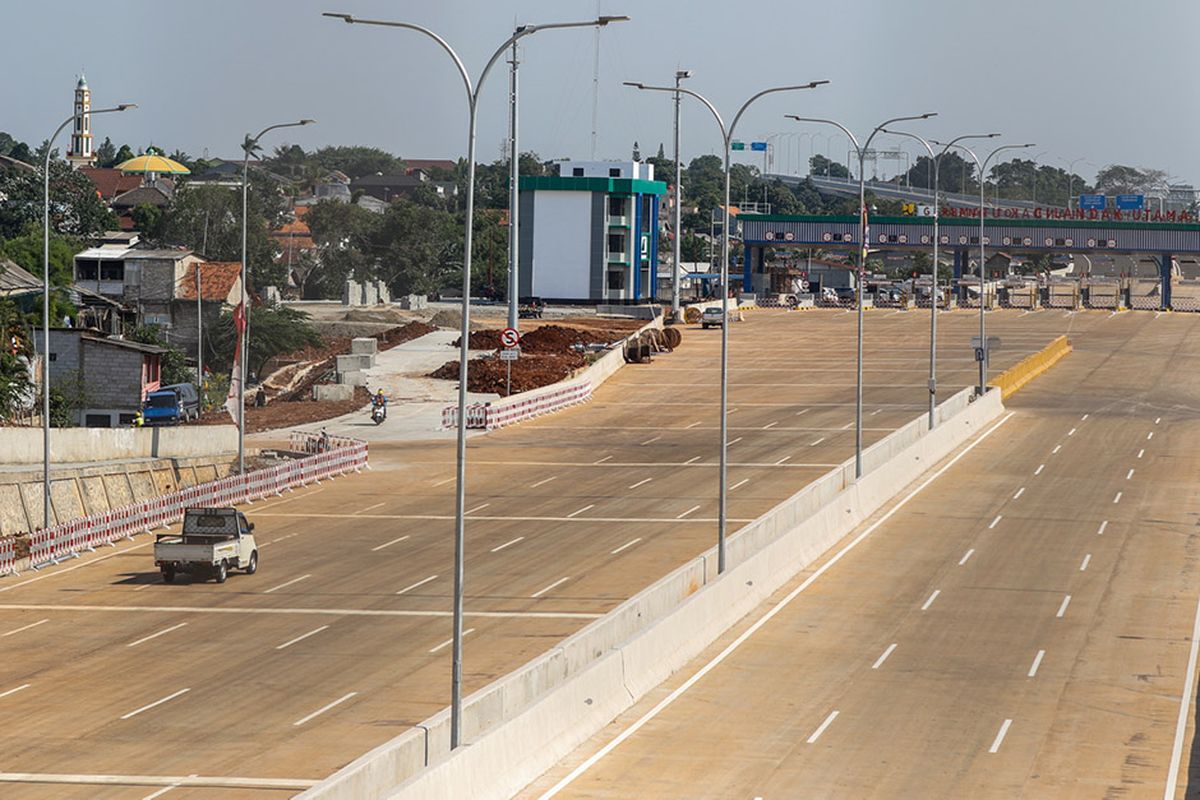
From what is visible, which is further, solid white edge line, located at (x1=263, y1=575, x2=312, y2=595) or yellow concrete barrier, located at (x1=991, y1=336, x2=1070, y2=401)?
yellow concrete barrier, located at (x1=991, y1=336, x2=1070, y2=401)

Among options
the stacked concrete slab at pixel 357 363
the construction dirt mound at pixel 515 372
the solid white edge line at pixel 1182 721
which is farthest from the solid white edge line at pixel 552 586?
the stacked concrete slab at pixel 357 363

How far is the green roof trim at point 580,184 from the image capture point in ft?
450

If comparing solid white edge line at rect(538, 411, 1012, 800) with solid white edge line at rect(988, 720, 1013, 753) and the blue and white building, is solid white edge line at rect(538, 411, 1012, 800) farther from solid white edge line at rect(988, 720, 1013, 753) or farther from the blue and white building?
the blue and white building

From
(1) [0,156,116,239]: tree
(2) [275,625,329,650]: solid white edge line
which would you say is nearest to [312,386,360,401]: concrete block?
(2) [275,625,329,650]: solid white edge line

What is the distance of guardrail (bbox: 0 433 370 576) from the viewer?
4634 cm

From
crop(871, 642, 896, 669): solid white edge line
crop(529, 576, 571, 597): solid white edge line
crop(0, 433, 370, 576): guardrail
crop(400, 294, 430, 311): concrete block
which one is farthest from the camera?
crop(400, 294, 430, 311): concrete block

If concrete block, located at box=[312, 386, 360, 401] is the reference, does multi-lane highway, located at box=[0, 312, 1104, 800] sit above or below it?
below

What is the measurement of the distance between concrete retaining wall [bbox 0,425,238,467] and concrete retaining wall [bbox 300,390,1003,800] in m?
23.0

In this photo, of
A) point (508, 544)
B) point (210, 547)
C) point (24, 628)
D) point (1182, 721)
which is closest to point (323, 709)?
point (24, 628)

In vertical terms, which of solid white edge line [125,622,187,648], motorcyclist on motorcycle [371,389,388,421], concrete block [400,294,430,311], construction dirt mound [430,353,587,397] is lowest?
solid white edge line [125,622,187,648]

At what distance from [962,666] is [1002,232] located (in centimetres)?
12304

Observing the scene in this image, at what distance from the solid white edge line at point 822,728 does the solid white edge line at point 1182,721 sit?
17.8 ft

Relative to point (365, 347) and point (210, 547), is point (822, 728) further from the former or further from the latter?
point (365, 347)

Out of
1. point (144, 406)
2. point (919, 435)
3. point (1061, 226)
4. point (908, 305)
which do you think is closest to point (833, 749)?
point (919, 435)
